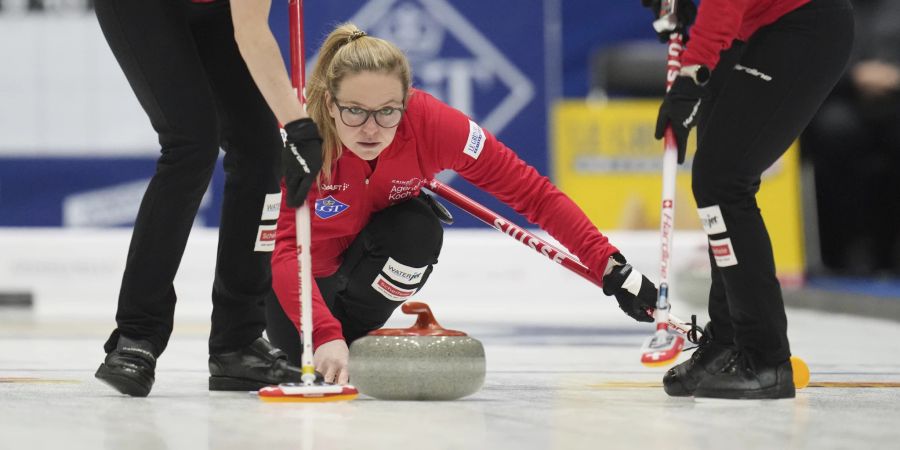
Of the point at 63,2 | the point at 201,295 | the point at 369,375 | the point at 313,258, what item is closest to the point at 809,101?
the point at 369,375

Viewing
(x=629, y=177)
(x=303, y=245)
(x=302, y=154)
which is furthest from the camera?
(x=629, y=177)

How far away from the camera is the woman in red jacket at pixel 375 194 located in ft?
10.1

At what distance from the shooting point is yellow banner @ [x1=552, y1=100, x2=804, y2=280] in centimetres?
714

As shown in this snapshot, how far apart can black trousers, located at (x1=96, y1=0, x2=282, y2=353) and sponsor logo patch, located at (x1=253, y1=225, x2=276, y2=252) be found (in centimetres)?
1

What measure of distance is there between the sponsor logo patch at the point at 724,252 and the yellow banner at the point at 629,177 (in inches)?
160

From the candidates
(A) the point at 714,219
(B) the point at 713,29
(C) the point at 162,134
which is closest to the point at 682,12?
(B) the point at 713,29

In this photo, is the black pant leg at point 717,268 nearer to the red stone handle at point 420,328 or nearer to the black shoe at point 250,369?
the red stone handle at point 420,328

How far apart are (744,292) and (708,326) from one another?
0.23 meters

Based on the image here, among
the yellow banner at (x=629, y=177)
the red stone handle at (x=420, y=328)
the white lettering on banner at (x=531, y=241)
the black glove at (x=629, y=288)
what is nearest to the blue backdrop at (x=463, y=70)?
the yellow banner at (x=629, y=177)

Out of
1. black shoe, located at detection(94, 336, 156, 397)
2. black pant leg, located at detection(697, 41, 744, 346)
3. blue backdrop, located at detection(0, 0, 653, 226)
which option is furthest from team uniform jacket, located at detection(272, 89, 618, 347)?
blue backdrop, located at detection(0, 0, 653, 226)

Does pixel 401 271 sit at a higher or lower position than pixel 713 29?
lower

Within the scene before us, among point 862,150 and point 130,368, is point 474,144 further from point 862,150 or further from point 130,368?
point 862,150

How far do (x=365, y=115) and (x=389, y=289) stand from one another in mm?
731

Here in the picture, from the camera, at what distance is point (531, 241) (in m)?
3.50
